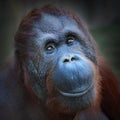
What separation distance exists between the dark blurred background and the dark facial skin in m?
3.04

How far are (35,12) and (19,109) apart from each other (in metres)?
0.90

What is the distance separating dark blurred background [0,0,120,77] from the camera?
783 centimetres

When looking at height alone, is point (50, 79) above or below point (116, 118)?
above

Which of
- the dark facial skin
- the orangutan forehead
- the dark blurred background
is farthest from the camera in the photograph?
the dark blurred background

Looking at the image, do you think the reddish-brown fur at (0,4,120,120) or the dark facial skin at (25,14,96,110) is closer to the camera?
the dark facial skin at (25,14,96,110)

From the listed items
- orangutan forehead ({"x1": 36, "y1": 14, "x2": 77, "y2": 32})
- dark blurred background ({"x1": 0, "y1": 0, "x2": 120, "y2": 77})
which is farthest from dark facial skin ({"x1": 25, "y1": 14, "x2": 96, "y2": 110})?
dark blurred background ({"x1": 0, "y1": 0, "x2": 120, "y2": 77})

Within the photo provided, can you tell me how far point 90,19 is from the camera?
8.13m

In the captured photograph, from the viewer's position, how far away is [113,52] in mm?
7805

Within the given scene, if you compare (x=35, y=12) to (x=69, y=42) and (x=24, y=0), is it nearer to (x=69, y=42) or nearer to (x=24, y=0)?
→ (x=69, y=42)

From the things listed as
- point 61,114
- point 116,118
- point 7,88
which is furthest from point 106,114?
point 7,88

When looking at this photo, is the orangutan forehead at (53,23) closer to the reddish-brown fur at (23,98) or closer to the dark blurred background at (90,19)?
the reddish-brown fur at (23,98)

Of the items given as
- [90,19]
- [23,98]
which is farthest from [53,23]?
[90,19]

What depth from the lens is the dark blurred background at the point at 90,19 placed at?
25.7 feet

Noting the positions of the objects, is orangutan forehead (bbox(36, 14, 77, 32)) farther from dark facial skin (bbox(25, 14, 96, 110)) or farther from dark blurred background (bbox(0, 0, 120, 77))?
dark blurred background (bbox(0, 0, 120, 77))
